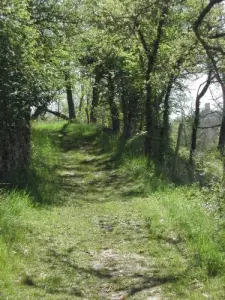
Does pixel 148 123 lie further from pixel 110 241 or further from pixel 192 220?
pixel 110 241

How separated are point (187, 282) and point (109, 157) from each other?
34.6ft

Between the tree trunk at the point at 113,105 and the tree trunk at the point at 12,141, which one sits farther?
the tree trunk at the point at 113,105

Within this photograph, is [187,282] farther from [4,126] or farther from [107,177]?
[107,177]

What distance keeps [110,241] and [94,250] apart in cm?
55

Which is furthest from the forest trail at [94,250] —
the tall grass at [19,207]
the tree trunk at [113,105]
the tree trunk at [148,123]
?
the tree trunk at [113,105]

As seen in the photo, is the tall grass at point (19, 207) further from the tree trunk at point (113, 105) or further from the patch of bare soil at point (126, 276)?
the tree trunk at point (113, 105)

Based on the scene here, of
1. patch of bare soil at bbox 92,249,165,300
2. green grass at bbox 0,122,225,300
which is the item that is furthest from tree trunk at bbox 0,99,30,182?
patch of bare soil at bbox 92,249,165,300

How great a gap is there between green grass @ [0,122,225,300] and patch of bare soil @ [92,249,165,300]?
14 mm

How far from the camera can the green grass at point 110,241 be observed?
221 inches

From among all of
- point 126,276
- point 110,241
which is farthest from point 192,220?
point 126,276

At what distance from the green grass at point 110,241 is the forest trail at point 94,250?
1 centimetres

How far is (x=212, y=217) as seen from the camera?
7086mm

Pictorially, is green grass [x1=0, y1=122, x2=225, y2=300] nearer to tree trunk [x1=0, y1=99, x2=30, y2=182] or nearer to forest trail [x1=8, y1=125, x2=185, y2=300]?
forest trail [x1=8, y1=125, x2=185, y2=300]

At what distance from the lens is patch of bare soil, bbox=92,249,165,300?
5484mm
